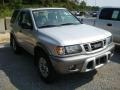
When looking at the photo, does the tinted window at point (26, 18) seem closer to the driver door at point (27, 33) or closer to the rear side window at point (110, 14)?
the driver door at point (27, 33)

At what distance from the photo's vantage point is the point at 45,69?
5703 mm

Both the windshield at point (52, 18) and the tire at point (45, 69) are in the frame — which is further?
the windshield at point (52, 18)

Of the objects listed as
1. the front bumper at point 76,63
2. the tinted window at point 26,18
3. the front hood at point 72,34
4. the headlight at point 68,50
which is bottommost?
the front bumper at point 76,63

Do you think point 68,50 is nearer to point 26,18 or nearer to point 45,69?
point 45,69

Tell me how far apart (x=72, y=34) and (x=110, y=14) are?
387cm

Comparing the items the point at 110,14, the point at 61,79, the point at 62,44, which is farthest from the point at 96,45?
the point at 110,14

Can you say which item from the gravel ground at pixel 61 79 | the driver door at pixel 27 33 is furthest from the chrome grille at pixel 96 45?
the driver door at pixel 27 33

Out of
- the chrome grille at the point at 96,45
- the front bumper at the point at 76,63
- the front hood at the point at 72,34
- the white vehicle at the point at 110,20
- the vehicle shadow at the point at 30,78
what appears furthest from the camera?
the white vehicle at the point at 110,20

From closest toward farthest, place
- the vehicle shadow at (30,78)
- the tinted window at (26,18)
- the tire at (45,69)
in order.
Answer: the tire at (45,69) < the vehicle shadow at (30,78) < the tinted window at (26,18)

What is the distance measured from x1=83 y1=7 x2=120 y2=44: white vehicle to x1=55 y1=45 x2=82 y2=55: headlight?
3896 mm

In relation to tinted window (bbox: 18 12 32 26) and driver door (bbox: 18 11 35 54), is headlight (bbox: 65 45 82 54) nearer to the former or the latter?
driver door (bbox: 18 11 35 54)

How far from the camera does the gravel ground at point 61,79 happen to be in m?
5.49

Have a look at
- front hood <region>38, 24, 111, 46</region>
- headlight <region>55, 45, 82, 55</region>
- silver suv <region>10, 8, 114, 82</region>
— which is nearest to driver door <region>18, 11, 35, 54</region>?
silver suv <region>10, 8, 114, 82</region>

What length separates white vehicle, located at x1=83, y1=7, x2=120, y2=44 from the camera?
339 inches
